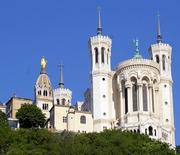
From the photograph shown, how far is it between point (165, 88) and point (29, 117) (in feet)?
79.2

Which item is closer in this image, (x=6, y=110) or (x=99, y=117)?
(x=99, y=117)

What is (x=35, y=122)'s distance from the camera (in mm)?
109250

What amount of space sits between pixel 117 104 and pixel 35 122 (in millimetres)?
14244

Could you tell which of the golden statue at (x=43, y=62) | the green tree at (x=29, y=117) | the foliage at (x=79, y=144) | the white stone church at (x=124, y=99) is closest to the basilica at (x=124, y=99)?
the white stone church at (x=124, y=99)

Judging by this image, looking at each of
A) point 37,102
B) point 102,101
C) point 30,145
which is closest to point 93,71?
point 102,101

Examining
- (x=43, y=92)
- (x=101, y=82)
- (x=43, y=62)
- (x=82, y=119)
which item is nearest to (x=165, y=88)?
(x=101, y=82)

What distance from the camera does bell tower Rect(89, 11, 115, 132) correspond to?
113 m

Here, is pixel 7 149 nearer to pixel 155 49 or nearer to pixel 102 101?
pixel 102 101

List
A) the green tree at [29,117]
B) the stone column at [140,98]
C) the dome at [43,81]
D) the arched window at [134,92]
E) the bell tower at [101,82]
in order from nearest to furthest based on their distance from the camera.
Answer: the green tree at [29,117], the stone column at [140,98], the arched window at [134,92], the bell tower at [101,82], the dome at [43,81]

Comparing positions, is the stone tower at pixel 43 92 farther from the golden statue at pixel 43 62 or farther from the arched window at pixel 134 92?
the arched window at pixel 134 92

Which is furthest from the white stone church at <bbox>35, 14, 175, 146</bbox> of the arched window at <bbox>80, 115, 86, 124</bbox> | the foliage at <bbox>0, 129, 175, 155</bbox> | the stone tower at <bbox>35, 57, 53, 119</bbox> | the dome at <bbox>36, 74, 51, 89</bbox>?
the foliage at <bbox>0, 129, 175, 155</bbox>

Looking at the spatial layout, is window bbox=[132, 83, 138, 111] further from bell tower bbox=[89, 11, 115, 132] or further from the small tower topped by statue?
the small tower topped by statue

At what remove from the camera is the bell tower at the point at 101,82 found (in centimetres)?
11338

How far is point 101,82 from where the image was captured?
379ft
